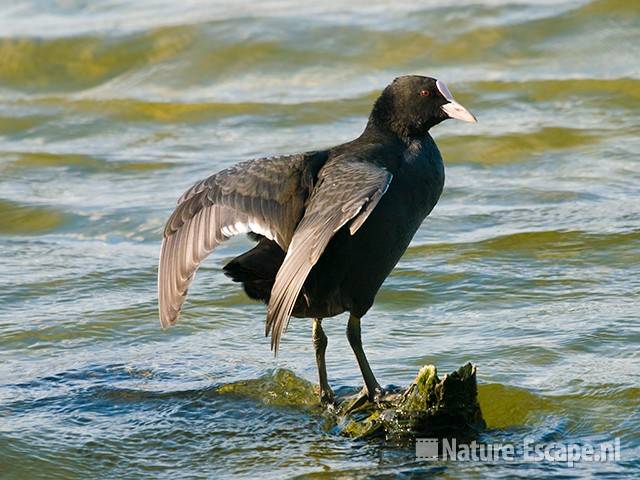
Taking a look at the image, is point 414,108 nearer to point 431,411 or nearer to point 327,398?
point 327,398

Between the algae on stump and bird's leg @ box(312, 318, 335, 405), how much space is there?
405 millimetres

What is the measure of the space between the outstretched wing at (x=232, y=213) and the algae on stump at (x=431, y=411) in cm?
88

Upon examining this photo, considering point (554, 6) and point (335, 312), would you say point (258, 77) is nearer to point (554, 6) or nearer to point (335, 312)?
point (554, 6)

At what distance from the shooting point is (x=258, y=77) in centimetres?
1308

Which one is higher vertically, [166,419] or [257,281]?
[257,281]

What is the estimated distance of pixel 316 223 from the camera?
5285 mm

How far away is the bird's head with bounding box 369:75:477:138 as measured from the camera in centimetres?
618

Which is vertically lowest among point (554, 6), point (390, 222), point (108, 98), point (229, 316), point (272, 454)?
point (272, 454)

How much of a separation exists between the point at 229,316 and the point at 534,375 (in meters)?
1.99

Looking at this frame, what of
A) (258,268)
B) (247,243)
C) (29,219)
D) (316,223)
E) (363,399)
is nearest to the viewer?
(316,223)

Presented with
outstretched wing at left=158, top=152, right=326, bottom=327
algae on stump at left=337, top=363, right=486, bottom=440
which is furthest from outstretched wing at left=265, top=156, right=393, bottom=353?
algae on stump at left=337, top=363, right=486, bottom=440

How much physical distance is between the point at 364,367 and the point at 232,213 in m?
0.93

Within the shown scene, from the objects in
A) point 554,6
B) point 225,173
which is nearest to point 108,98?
point 554,6

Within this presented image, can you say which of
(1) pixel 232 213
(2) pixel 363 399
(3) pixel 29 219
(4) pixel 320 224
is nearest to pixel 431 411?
(2) pixel 363 399
